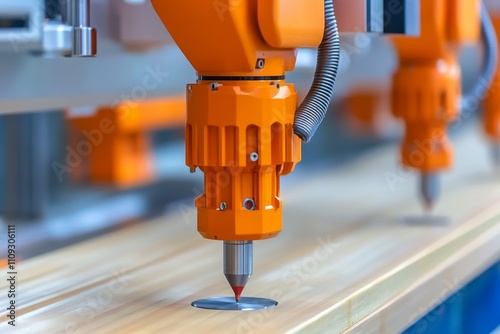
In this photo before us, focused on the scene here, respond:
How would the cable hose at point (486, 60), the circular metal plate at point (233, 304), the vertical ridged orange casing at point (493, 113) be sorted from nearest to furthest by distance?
the circular metal plate at point (233, 304), the cable hose at point (486, 60), the vertical ridged orange casing at point (493, 113)

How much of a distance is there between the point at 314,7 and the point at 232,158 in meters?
0.16

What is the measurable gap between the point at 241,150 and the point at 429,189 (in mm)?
664

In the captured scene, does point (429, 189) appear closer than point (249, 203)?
No

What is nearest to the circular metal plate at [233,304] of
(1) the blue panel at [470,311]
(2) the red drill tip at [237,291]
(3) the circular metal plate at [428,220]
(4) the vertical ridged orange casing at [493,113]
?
(2) the red drill tip at [237,291]

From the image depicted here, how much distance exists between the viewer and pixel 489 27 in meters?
1.43

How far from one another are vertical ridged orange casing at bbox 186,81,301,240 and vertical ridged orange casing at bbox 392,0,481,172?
0.52 metres

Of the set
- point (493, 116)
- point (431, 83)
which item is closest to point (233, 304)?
point (431, 83)

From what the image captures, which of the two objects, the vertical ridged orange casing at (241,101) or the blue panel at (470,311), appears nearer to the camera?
the vertical ridged orange casing at (241,101)

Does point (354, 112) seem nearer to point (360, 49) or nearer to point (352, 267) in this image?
point (360, 49)

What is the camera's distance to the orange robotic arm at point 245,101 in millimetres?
880

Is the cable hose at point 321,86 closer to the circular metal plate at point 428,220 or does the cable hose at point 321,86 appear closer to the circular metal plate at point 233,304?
the circular metal plate at point 233,304

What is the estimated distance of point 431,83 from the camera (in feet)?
4.69

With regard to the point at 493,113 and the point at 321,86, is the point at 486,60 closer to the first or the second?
the point at 321,86

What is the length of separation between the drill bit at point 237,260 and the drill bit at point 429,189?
1.96 feet
